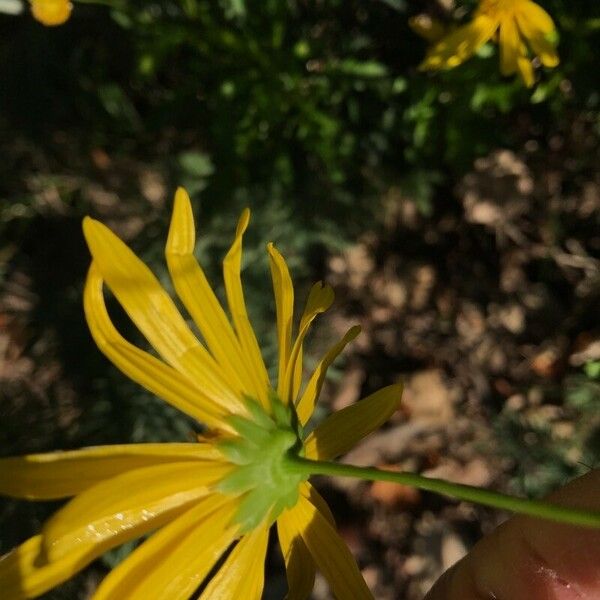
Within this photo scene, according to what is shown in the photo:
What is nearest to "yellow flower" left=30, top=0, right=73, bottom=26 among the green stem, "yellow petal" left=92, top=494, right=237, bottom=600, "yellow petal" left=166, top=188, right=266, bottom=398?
"yellow petal" left=166, top=188, right=266, bottom=398

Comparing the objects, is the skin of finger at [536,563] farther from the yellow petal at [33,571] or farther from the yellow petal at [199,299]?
the yellow petal at [33,571]

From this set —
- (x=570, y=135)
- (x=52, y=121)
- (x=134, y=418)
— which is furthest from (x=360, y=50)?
(x=134, y=418)

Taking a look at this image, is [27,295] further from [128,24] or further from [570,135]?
[570,135]

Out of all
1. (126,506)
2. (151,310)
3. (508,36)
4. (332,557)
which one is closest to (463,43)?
(508,36)

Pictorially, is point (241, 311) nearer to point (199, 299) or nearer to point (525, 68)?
point (199, 299)

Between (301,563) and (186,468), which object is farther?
(301,563)

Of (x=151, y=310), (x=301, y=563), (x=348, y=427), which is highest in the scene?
(x=151, y=310)
